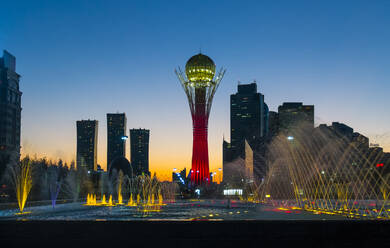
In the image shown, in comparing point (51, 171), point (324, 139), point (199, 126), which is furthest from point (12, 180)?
point (324, 139)

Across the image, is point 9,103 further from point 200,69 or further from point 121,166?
point 200,69

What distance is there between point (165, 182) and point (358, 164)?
46113 mm

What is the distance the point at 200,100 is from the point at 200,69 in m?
8.47

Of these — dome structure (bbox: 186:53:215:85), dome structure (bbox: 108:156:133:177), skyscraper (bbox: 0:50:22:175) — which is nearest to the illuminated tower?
dome structure (bbox: 186:53:215:85)

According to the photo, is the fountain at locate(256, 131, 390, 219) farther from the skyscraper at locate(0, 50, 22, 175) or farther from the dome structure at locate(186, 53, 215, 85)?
the skyscraper at locate(0, 50, 22, 175)
